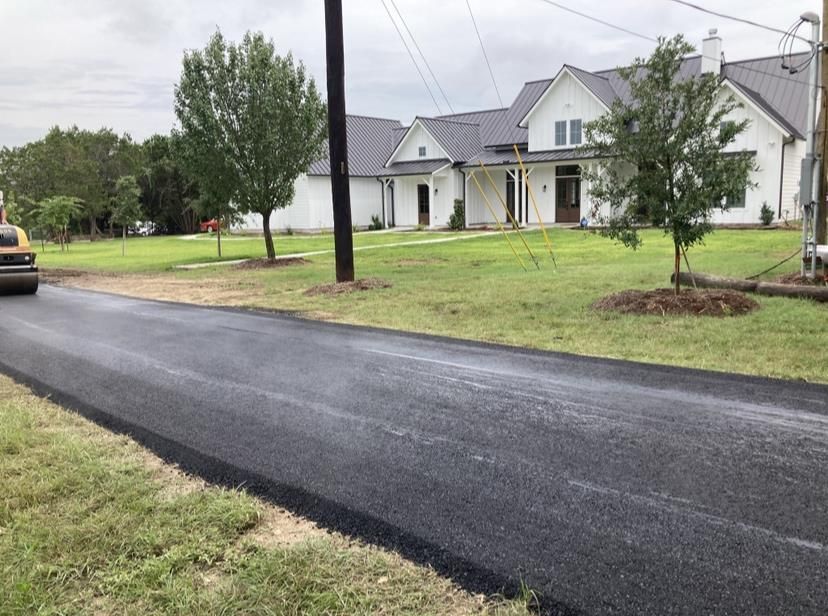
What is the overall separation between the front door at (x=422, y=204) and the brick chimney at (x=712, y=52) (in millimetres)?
15598

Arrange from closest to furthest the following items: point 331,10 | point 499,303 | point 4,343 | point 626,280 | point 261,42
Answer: point 4,343
point 499,303
point 626,280
point 331,10
point 261,42

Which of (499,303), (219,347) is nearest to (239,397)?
(219,347)

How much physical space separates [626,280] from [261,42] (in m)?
14.3

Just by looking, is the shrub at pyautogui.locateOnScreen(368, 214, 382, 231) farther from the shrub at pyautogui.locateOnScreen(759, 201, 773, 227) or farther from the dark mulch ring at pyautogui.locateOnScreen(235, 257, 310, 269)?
the shrub at pyautogui.locateOnScreen(759, 201, 773, 227)

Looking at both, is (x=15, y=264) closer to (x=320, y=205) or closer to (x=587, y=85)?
(x=320, y=205)

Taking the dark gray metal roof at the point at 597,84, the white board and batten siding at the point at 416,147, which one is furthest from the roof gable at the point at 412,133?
the dark gray metal roof at the point at 597,84

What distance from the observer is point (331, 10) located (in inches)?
585

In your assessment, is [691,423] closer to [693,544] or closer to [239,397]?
[693,544]

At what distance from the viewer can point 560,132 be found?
33.4 meters

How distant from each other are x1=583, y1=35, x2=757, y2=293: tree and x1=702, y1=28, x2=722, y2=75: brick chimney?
77.7 ft

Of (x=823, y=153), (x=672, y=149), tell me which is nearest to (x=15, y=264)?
(x=672, y=149)

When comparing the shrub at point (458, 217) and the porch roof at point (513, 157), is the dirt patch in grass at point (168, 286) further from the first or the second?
the shrub at point (458, 217)

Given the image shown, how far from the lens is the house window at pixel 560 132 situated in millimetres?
33250

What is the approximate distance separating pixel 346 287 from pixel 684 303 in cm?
719
